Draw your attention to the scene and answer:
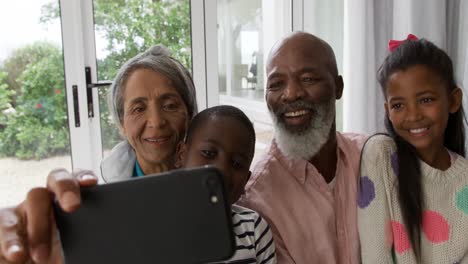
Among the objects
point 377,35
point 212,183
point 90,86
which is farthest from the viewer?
point 377,35

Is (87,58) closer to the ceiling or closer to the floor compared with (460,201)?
closer to the ceiling

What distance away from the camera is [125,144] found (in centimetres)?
104

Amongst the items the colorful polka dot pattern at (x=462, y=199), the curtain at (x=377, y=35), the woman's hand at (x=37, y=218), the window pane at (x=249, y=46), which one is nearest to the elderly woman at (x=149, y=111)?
the woman's hand at (x=37, y=218)

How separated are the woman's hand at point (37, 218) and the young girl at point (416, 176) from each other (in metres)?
0.70

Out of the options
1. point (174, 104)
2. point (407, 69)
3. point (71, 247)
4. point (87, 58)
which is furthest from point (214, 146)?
point (87, 58)

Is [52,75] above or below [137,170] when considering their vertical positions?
above

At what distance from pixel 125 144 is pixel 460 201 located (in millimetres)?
774

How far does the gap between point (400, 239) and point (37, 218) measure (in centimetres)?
78

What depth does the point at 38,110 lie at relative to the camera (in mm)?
2004

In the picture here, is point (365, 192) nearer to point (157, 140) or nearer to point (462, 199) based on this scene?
point (462, 199)

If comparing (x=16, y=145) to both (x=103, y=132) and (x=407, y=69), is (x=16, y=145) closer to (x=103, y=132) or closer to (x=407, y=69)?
(x=103, y=132)

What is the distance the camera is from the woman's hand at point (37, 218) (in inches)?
18.5

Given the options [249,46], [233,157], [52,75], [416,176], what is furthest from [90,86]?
[416,176]

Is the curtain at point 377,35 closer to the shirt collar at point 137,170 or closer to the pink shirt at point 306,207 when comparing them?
the pink shirt at point 306,207
